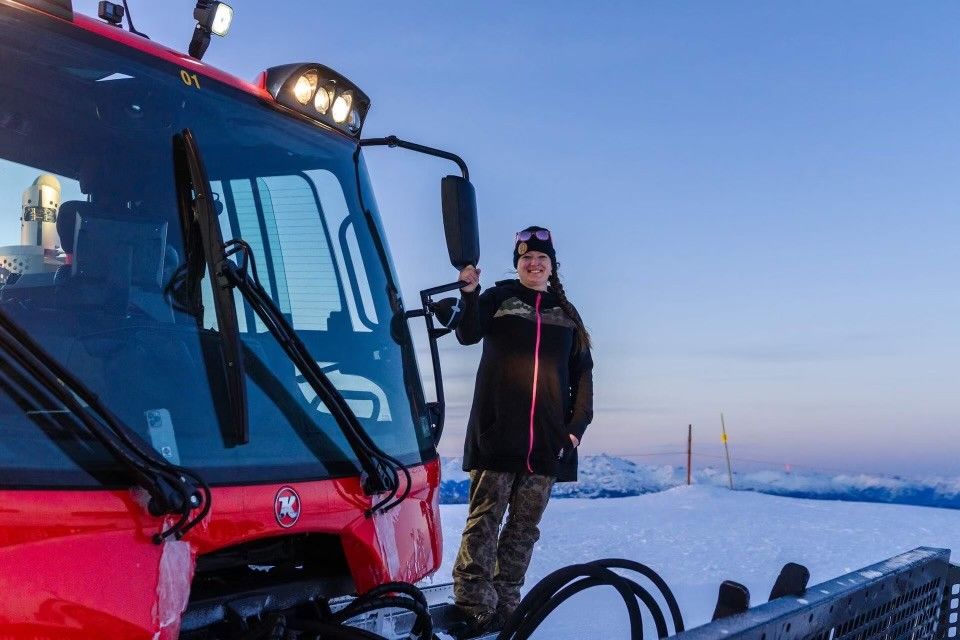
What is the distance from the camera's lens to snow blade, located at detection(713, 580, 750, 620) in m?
2.42

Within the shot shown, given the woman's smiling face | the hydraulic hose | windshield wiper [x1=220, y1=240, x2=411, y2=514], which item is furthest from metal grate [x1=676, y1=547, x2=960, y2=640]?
the woman's smiling face

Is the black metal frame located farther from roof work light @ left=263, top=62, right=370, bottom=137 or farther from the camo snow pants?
the camo snow pants

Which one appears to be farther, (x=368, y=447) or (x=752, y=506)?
(x=752, y=506)

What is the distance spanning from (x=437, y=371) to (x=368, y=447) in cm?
62

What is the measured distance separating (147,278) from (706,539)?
6748mm

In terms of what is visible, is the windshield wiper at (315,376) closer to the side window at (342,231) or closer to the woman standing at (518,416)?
the side window at (342,231)

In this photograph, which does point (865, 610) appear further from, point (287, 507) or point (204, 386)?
point (204, 386)

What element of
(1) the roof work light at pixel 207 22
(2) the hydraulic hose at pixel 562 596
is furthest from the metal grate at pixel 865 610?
(1) the roof work light at pixel 207 22

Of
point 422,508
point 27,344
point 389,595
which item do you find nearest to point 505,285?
point 422,508

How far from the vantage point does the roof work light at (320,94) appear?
2881 mm

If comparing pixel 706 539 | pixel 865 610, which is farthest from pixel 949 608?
pixel 706 539

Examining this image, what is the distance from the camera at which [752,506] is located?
10180mm

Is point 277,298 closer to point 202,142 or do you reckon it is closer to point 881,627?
point 202,142

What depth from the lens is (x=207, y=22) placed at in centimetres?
337
